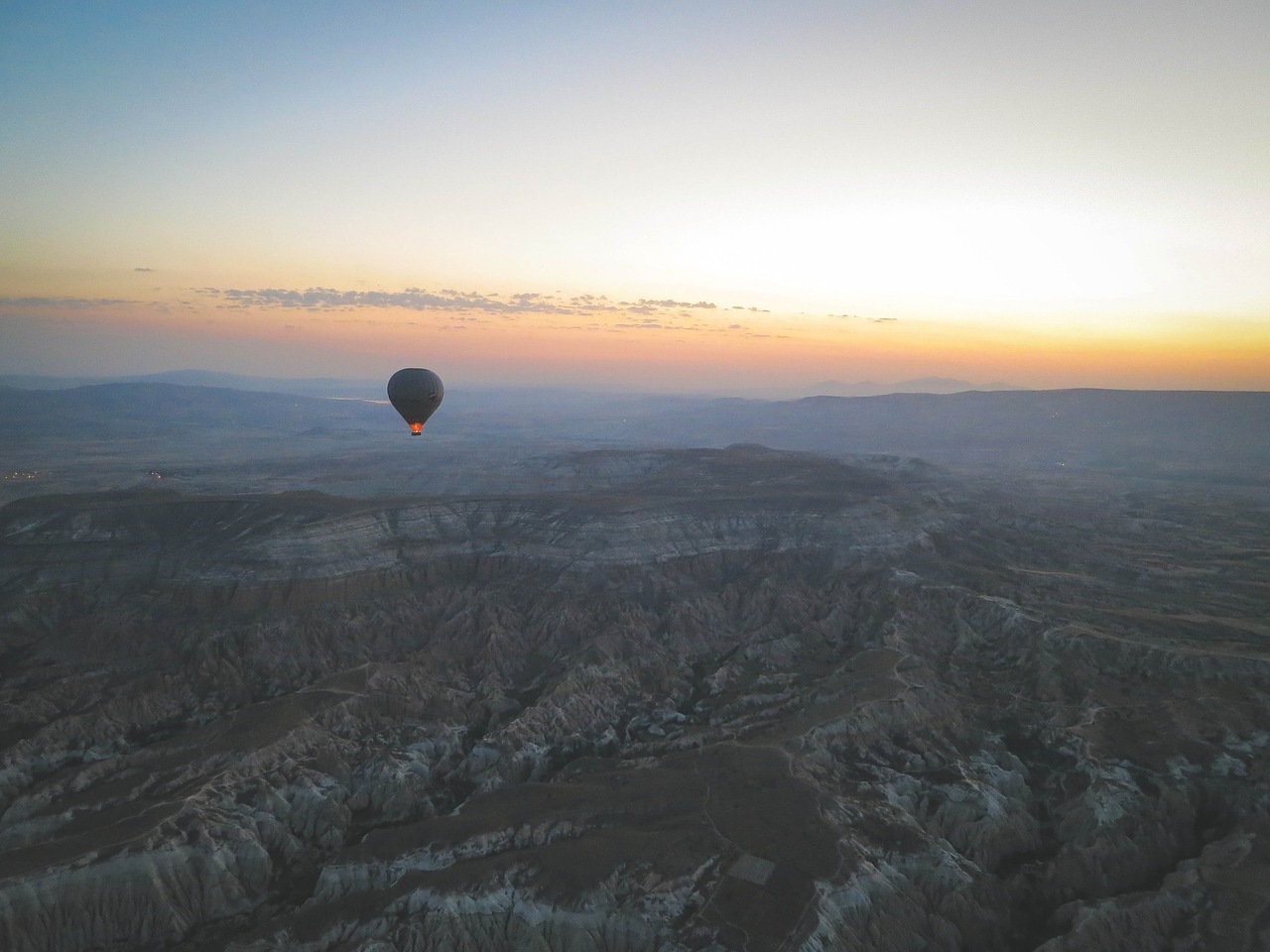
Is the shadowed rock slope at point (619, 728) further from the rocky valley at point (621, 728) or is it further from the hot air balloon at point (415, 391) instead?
the hot air balloon at point (415, 391)

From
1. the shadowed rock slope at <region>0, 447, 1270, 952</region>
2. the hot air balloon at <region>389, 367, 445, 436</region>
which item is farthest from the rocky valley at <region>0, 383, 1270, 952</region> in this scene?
the hot air balloon at <region>389, 367, 445, 436</region>

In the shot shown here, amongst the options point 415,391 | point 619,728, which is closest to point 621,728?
point 619,728

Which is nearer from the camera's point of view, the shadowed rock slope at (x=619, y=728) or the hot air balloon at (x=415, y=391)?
the shadowed rock slope at (x=619, y=728)

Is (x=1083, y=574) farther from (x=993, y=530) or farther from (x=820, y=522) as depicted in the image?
(x=820, y=522)

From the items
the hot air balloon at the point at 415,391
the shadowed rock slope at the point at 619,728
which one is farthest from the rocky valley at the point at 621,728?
the hot air balloon at the point at 415,391

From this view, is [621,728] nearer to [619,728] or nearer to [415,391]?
[619,728]

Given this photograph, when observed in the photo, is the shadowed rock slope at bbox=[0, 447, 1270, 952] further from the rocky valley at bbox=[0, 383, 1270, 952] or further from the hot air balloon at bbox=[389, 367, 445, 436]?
the hot air balloon at bbox=[389, 367, 445, 436]
